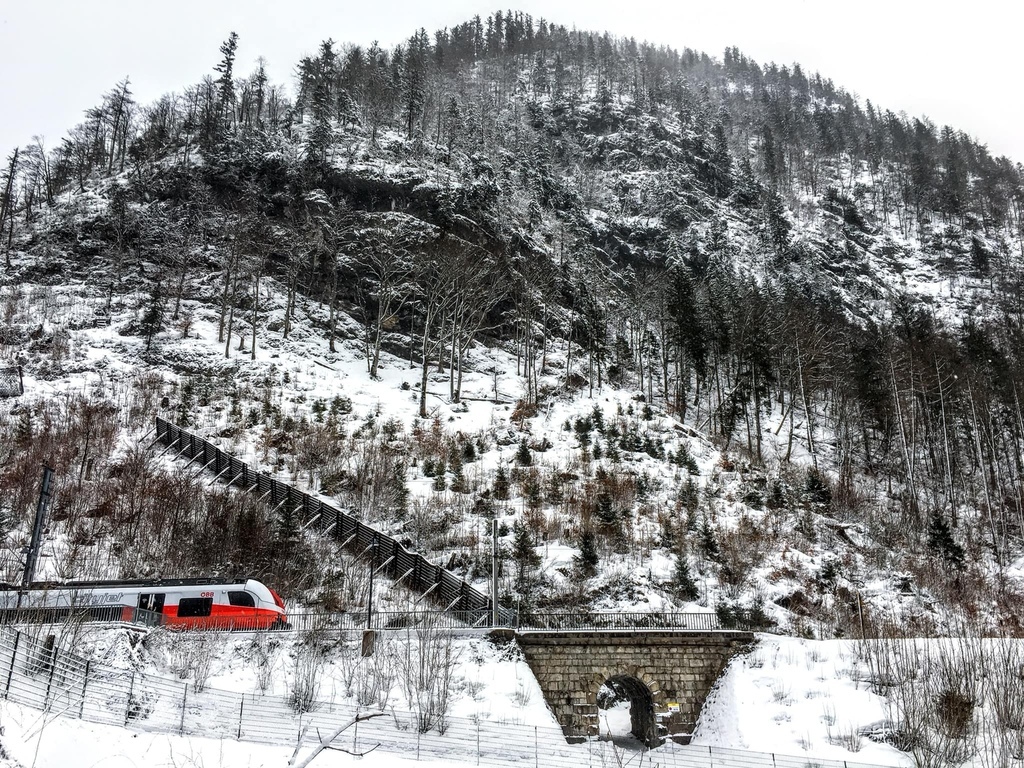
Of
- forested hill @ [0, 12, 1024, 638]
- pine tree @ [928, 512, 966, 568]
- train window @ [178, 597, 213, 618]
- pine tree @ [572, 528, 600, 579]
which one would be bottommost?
train window @ [178, 597, 213, 618]

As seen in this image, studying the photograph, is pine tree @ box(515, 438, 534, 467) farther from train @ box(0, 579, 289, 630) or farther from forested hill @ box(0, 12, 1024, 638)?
train @ box(0, 579, 289, 630)

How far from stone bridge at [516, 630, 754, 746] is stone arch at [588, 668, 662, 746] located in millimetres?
37

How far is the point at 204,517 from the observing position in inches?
1248

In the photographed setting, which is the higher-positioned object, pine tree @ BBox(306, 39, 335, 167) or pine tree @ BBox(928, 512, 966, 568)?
pine tree @ BBox(306, 39, 335, 167)

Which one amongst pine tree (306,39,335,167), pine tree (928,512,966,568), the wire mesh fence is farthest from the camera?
pine tree (306,39,335,167)

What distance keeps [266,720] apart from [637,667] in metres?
13.4

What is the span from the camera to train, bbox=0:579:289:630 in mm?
22359

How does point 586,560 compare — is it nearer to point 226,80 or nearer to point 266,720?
point 266,720

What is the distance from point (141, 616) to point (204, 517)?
9847 mm

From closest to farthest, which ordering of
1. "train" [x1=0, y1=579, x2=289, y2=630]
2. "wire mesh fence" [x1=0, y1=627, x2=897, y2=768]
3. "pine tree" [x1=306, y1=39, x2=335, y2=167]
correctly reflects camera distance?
"wire mesh fence" [x1=0, y1=627, x2=897, y2=768] → "train" [x1=0, y1=579, x2=289, y2=630] → "pine tree" [x1=306, y1=39, x2=335, y2=167]

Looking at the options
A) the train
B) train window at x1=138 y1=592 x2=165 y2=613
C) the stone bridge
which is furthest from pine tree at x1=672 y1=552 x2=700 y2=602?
train window at x1=138 y1=592 x2=165 y2=613

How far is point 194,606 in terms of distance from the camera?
23469 millimetres

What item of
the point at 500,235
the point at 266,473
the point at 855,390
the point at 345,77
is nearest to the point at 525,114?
the point at 345,77

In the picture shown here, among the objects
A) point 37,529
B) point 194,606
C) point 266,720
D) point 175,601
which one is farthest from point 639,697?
point 37,529
